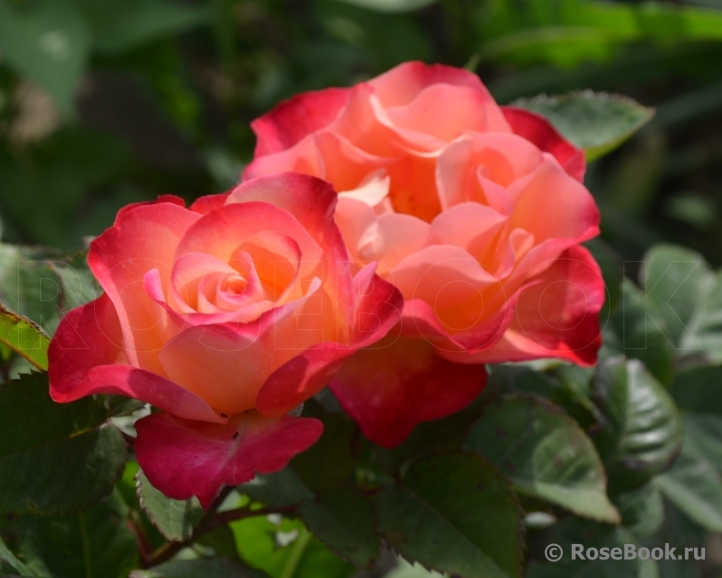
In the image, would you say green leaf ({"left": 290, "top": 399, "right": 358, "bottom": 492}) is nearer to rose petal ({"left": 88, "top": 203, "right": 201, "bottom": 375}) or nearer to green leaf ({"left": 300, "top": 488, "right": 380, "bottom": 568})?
green leaf ({"left": 300, "top": 488, "right": 380, "bottom": 568})

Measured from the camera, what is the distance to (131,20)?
1.37 m

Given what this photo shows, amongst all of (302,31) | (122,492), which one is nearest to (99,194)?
(302,31)

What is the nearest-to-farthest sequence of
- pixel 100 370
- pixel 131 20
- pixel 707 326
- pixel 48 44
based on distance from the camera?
pixel 100 370 → pixel 707 326 → pixel 48 44 → pixel 131 20

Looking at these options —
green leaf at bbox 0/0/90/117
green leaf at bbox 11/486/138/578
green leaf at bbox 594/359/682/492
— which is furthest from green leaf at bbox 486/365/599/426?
green leaf at bbox 0/0/90/117

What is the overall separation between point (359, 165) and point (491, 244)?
3.3 inches

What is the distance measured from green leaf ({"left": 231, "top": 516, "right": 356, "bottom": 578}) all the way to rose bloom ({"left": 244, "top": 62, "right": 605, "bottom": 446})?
0.58ft

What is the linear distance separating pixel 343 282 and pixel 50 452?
0.16 meters

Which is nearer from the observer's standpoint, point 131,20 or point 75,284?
point 75,284

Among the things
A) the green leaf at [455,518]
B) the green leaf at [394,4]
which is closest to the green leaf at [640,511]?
the green leaf at [455,518]

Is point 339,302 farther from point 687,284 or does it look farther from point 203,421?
point 687,284

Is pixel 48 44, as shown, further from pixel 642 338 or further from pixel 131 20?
pixel 642 338

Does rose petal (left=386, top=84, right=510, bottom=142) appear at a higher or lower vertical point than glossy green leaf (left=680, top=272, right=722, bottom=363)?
higher

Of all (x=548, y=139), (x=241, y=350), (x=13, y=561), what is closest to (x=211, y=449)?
(x=241, y=350)

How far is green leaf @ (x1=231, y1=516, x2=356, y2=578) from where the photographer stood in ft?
1.76
